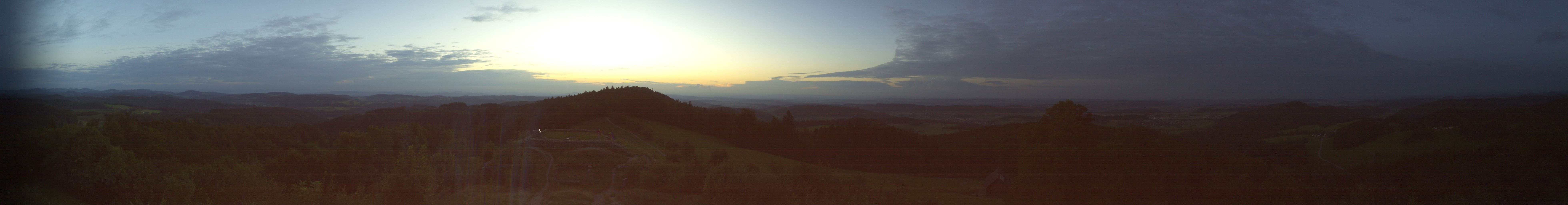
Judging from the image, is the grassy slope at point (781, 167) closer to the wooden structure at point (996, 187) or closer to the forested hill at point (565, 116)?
the wooden structure at point (996, 187)

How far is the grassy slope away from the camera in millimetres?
18250

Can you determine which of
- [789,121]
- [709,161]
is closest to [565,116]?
[709,161]

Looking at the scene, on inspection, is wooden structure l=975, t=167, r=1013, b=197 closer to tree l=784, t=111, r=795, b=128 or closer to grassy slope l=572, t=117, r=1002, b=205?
grassy slope l=572, t=117, r=1002, b=205

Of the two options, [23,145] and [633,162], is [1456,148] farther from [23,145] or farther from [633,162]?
[23,145]

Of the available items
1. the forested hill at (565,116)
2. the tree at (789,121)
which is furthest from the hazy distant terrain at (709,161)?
the tree at (789,121)

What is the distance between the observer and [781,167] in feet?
70.8

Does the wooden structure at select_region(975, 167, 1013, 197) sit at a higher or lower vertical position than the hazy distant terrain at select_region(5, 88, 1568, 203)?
lower

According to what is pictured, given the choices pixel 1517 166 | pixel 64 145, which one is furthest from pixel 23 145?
pixel 1517 166

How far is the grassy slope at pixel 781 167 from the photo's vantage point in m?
18.2

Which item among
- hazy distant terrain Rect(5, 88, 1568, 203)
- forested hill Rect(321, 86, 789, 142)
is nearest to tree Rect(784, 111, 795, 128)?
forested hill Rect(321, 86, 789, 142)

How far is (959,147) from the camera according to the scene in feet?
91.6

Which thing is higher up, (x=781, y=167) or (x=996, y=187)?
(x=781, y=167)

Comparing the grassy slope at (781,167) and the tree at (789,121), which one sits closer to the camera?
the grassy slope at (781,167)

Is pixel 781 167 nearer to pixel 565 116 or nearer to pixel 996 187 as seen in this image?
pixel 996 187
